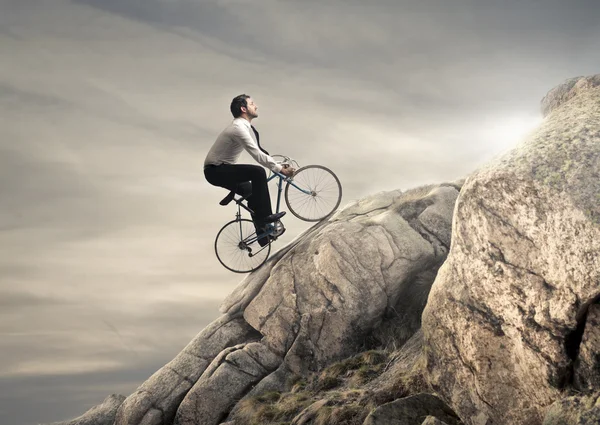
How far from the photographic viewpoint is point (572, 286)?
830cm

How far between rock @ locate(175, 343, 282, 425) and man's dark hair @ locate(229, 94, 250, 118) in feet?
22.7

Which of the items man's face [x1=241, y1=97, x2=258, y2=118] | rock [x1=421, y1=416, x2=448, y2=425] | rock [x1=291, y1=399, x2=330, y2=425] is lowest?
rock [x1=291, y1=399, x2=330, y2=425]

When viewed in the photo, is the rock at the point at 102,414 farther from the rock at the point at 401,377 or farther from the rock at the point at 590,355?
the rock at the point at 590,355

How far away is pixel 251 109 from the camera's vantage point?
18.5 meters

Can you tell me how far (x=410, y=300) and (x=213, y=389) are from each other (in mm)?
6155

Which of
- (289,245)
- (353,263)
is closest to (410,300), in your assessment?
(353,263)

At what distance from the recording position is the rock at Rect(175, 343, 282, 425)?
690 inches

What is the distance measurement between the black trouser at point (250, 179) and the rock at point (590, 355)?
11424 millimetres

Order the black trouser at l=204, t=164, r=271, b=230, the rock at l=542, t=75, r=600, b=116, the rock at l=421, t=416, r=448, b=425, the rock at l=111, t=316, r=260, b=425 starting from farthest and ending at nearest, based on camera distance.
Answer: the rock at l=111, t=316, r=260, b=425 → the black trouser at l=204, t=164, r=271, b=230 → the rock at l=542, t=75, r=600, b=116 → the rock at l=421, t=416, r=448, b=425

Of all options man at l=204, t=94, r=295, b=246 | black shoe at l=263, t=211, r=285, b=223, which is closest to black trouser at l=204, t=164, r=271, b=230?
man at l=204, t=94, r=295, b=246

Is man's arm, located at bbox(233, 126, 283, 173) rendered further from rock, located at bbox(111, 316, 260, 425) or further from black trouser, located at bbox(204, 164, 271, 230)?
rock, located at bbox(111, 316, 260, 425)

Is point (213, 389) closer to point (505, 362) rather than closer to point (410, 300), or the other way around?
point (410, 300)

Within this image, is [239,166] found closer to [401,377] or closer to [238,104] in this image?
[238,104]

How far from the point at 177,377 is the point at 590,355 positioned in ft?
45.0
